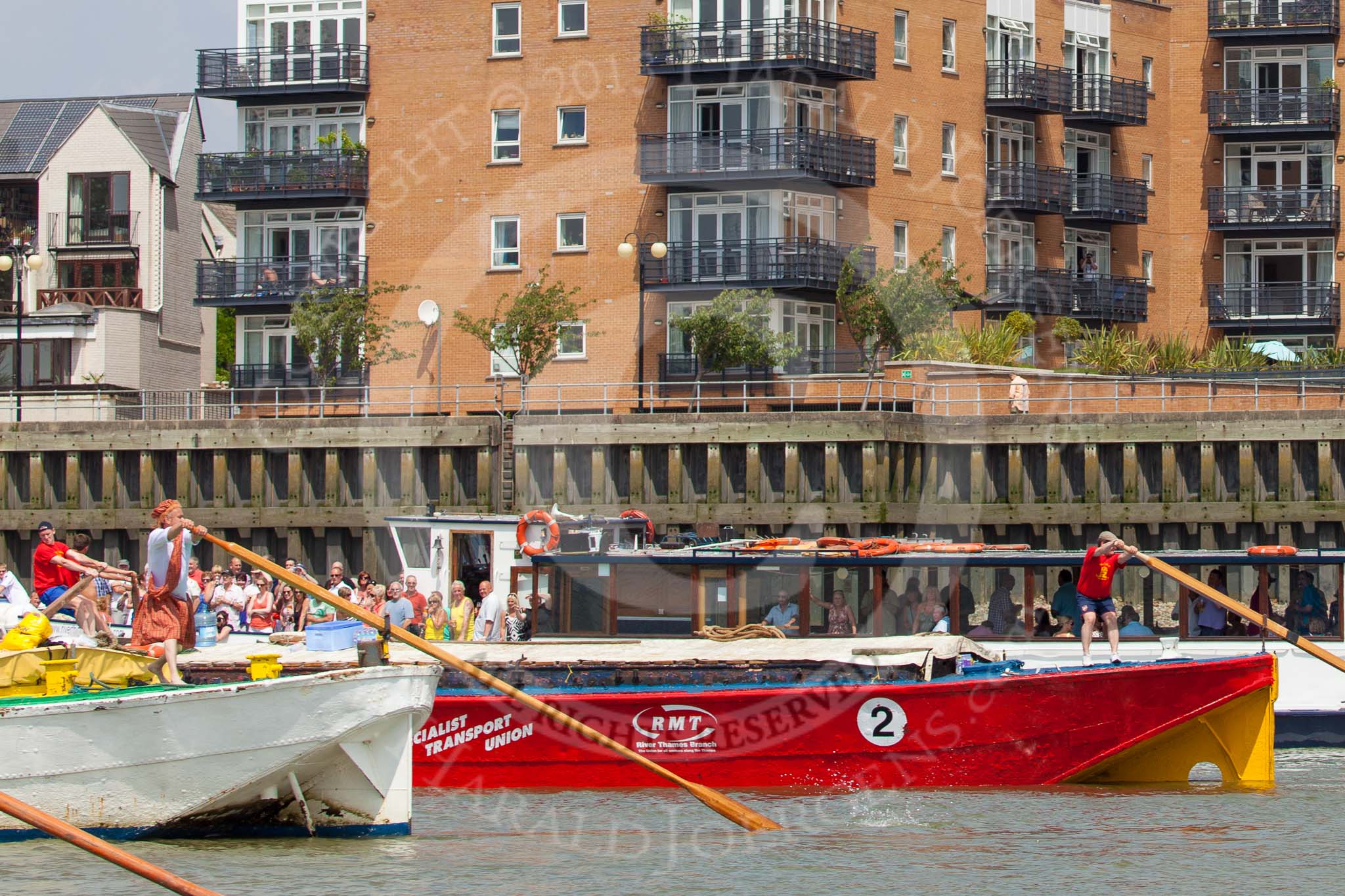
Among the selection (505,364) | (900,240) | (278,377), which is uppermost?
(900,240)

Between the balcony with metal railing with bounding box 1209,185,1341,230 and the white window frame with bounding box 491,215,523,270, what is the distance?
22.0 meters

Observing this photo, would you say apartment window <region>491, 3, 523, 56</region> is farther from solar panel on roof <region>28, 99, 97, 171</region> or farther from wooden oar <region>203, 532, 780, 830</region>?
wooden oar <region>203, 532, 780, 830</region>

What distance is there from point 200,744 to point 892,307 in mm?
31827

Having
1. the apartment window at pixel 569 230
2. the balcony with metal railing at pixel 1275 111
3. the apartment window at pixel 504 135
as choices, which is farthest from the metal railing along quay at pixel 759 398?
the balcony with metal railing at pixel 1275 111

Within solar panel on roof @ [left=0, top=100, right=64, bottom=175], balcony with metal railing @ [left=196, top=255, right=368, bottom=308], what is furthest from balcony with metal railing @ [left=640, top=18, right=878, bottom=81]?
solar panel on roof @ [left=0, top=100, right=64, bottom=175]

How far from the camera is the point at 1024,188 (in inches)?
2153

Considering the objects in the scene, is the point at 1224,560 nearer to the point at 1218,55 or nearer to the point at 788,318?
the point at 788,318

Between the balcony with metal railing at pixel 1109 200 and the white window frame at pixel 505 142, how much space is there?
1562cm

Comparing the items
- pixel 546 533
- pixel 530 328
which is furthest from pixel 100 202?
pixel 546 533

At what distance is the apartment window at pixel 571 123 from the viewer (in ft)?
167

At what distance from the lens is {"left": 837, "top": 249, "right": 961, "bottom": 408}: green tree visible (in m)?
48.1

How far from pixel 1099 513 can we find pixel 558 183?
56.2 ft

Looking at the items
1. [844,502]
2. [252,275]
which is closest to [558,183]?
[252,275]

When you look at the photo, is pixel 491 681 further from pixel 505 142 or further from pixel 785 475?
pixel 505 142
